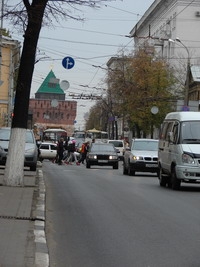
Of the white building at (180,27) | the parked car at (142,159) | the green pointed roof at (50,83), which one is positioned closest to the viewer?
the parked car at (142,159)

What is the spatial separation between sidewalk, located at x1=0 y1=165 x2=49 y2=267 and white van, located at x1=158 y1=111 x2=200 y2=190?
5313mm

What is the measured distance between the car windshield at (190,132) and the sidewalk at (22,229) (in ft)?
19.3

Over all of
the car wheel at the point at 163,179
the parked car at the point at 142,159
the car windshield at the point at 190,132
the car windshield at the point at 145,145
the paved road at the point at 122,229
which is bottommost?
the paved road at the point at 122,229

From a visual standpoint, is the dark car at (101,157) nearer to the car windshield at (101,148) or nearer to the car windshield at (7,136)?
the car windshield at (101,148)

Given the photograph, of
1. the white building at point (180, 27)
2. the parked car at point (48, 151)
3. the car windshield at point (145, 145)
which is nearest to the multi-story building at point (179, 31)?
the white building at point (180, 27)

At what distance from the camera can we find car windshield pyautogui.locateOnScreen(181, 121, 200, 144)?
20625 millimetres

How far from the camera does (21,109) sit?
17.9 meters

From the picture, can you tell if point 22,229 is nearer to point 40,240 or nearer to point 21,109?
point 40,240

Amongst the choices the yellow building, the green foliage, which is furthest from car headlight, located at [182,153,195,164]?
the green foliage

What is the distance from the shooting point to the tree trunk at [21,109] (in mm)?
17656

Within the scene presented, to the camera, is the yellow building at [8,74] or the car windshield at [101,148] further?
the yellow building at [8,74]

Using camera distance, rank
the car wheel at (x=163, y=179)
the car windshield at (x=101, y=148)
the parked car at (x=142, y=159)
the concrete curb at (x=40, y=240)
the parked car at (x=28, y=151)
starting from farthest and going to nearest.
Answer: the car windshield at (x=101, y=148) < the parked car at (x=142, y=159) < the parked car at (x=28, y=151) < the car wheel at (x=163, y=179) < the concrete curb at (x=40, y=240)

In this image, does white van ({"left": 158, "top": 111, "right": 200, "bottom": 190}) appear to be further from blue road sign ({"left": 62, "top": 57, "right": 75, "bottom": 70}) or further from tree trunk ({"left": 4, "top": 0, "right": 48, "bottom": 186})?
blue road sign ({"left": 62, "top": 57, "right": 75, "bottom": 70})

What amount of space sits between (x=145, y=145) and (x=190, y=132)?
37.5ft
